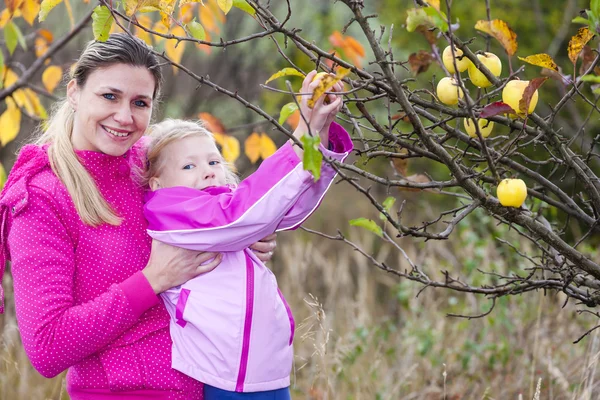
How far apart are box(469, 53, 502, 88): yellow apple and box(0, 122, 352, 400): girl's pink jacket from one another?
14.9 inches

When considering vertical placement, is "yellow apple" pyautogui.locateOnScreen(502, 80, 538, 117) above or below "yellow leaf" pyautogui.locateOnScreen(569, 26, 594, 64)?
below

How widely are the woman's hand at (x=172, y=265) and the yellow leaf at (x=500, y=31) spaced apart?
0.94 m

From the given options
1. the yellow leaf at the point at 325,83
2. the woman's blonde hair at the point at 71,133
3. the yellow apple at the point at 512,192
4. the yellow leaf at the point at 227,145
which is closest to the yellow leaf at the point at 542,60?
the yellow apple at the point at 512,192

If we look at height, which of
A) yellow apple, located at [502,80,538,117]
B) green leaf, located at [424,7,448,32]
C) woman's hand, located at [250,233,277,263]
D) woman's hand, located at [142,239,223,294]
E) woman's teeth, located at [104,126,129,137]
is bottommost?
woman's hand, located at [142,239,223,294]

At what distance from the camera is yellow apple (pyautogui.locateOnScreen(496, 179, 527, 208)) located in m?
1.32

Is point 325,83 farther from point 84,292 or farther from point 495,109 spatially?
point 84,292

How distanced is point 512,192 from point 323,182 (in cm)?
56

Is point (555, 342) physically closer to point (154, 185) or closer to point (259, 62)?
point (154, 185)

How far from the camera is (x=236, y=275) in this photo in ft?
6.32

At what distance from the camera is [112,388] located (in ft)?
6.03

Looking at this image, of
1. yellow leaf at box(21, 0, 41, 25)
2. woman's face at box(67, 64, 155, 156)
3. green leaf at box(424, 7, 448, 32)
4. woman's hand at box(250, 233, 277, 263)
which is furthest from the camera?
yellow leaf at box(21, 0, 41, 25)

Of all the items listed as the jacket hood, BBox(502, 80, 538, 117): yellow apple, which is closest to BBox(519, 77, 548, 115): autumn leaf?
BBox(502, 80, 538, 117): yellow apple

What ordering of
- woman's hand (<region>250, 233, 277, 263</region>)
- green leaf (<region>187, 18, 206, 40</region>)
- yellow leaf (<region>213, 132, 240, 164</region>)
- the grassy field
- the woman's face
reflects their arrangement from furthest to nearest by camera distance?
the grassy field → yellow leaf (<region>213, 132, 240, 164</region>) → woman's hand (<region>250, 233, 277, 263</region>) → the woman's face → green leaf (<region>187, 18, 206, 40</region>)

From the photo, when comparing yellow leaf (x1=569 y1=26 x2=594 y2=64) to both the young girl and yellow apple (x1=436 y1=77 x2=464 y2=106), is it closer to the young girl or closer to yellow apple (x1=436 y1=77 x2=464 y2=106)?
yellow apple (x1=436 y1=77 x2=464 y2=106)
